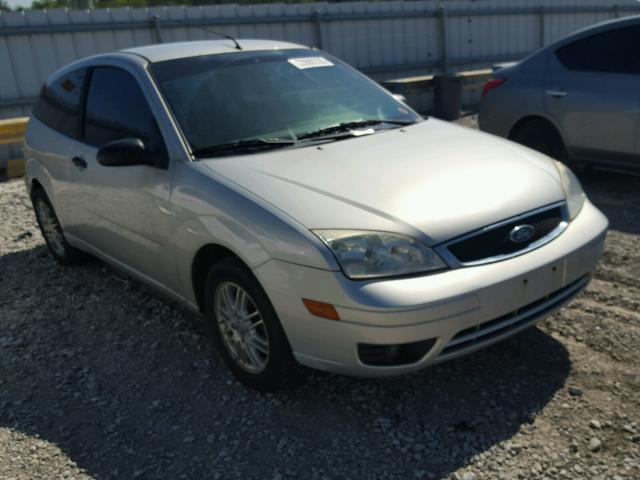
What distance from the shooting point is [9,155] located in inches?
388

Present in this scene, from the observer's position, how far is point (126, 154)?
12.1 feet

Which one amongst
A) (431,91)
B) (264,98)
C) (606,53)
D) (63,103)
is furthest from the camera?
(431,91)

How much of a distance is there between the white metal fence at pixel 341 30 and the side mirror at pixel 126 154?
15.1 ft

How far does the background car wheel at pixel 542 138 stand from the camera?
657cm

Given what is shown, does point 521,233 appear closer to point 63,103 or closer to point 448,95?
point 63,103

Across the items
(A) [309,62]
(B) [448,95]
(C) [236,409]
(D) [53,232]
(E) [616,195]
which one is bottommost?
(B) [448,95]

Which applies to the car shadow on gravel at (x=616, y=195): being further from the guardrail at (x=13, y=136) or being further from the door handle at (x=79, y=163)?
the guardrail at (x=13, y=136)

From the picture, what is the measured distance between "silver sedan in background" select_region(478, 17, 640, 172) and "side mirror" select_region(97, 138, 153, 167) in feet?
13.8

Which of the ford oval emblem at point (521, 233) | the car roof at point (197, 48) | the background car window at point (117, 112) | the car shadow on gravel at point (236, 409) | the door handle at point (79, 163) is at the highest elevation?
the car roof at point (197, 48)

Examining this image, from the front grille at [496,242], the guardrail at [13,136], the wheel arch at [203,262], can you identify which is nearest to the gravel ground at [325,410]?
the wheel arch at [203,262]

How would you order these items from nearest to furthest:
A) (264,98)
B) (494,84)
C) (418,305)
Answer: (418,305) < (264,98) < (494,84)

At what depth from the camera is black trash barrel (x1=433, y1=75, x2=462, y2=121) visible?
12.4m

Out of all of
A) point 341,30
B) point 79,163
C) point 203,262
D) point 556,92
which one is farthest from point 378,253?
point 341,30

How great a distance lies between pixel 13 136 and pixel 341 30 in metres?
7.09
